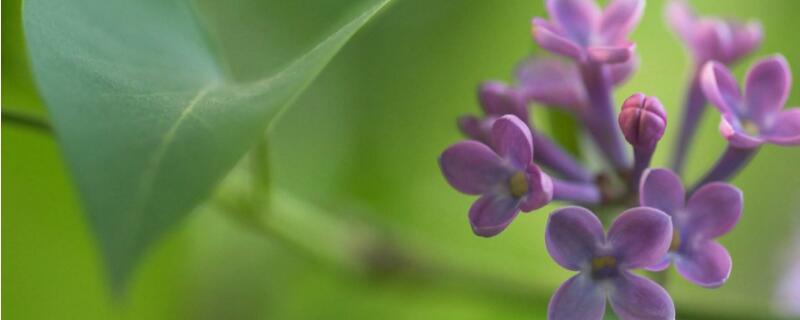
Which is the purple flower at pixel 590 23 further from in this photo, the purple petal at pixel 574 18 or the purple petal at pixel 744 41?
the purple petal at pixel 744 41

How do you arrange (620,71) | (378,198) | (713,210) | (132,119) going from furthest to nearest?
(378,198) < (620,71) < (713,210) < (132,119)

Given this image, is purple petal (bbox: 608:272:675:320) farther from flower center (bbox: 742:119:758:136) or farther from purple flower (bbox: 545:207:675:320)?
flower center (bbox: 742:119:758:136)

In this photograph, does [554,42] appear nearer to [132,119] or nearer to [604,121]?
[604,121]

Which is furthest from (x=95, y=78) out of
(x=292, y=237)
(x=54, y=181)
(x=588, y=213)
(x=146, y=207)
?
(x=54, y=181)

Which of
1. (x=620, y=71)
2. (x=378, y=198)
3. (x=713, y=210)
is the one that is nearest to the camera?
(x=713, y=210)

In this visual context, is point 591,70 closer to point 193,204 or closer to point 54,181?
point 193,204

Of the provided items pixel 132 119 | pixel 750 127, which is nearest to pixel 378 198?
pixel 750 127

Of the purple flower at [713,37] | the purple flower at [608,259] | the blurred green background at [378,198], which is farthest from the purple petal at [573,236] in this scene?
the blurred green background at [378,198]
